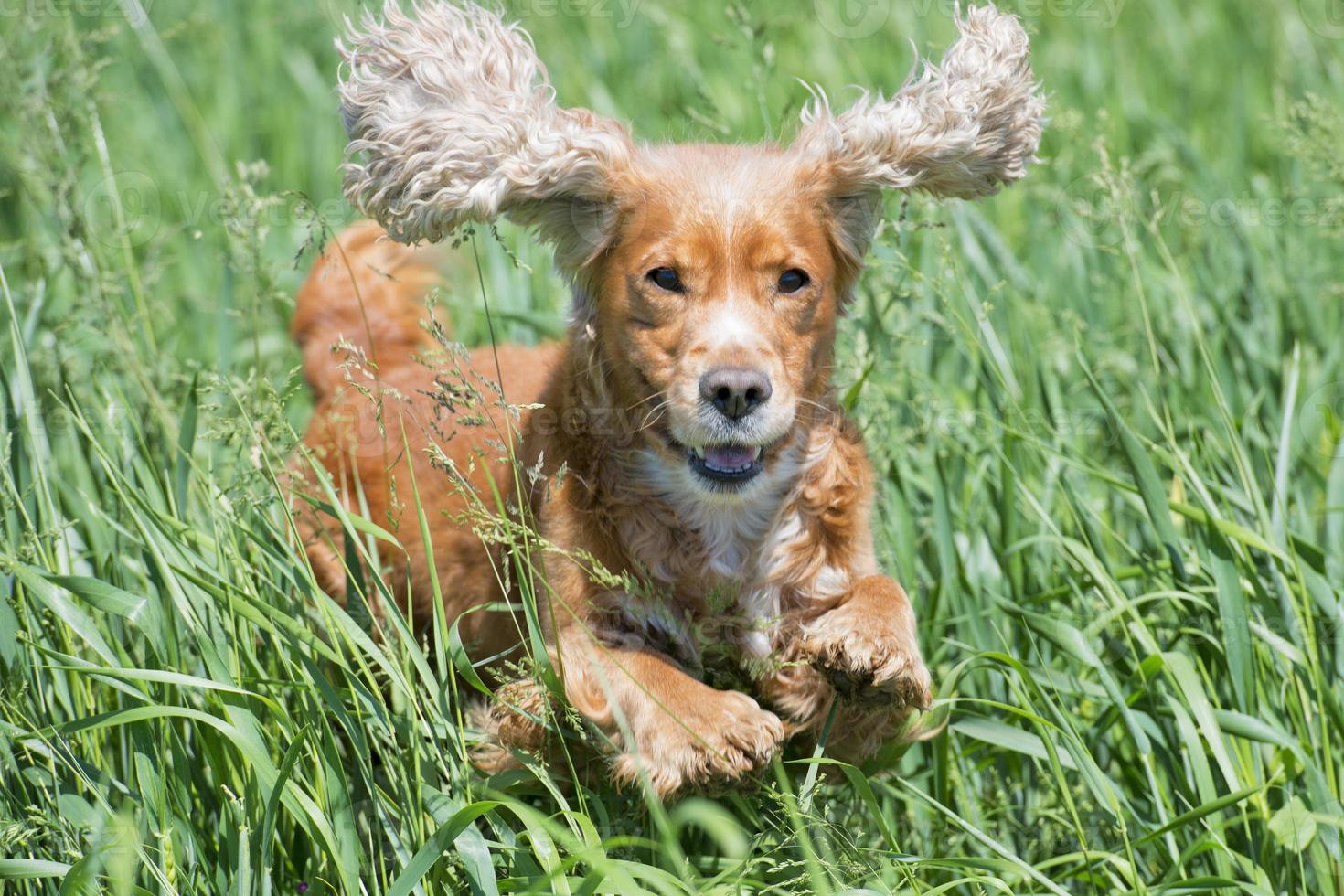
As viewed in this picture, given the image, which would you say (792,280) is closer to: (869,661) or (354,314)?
(869,661)

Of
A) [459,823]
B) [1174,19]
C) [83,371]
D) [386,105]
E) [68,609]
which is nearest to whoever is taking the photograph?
[459,823]

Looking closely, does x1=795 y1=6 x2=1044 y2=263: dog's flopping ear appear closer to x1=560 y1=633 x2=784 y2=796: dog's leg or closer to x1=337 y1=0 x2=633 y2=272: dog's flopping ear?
x1=337 y1=0 x2=633 y2=272: dog's flopping ear

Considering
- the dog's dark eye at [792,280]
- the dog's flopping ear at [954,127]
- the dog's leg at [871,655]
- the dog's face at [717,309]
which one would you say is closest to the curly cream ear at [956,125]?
the dog's flopping ear at [954,127]

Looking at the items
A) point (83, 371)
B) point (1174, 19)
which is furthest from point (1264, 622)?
point (1174, 19)

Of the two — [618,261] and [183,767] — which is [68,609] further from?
[618,261]

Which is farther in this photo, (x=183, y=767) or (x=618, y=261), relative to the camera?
(x=618, y=261)

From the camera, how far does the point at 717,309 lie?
2828mm

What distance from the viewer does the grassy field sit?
2.49 m

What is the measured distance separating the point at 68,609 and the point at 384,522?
3.52 ft

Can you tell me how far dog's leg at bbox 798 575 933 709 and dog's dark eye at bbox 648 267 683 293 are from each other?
2.45 feet

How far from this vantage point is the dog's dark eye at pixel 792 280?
2.93 meters

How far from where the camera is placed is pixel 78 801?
8.25 feet

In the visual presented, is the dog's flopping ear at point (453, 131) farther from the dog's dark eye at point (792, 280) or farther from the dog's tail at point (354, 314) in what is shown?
the dog's tail at point (354, 314)

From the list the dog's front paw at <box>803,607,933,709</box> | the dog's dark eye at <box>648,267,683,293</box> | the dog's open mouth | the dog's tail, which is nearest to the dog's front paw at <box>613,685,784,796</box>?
the dog's front paw at <box>803,607,933,709</box>
